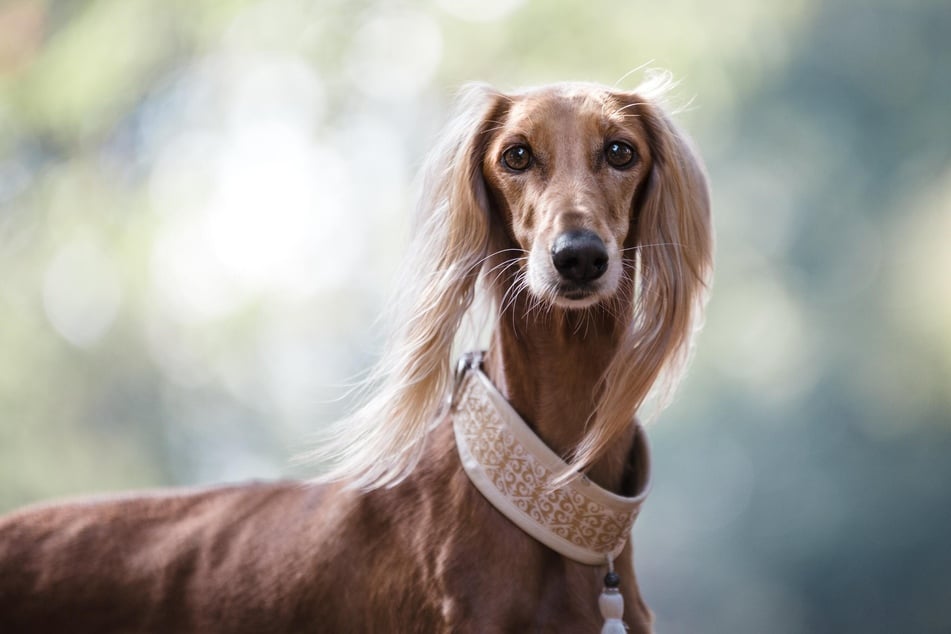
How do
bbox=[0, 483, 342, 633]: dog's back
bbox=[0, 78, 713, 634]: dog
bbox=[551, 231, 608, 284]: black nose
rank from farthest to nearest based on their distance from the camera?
1. bbox=[0, 483, 342, 633]: dog's back
2. bbox=[0, 78, 713, 634]: dog
3. bbox=[551, 231, 608, 284]: black nose

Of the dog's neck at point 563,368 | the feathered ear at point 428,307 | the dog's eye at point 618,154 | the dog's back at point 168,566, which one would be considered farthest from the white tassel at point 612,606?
the dog's eye at point 618,154

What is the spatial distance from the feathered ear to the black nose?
22 cm

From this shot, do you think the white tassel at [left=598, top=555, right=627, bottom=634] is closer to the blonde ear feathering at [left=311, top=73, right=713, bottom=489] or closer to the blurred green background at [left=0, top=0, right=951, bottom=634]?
the blonde ear feathering at [left=311, top=73, right=713, bottom=489]

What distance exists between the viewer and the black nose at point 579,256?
1281mm

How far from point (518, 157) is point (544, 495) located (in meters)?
0.51

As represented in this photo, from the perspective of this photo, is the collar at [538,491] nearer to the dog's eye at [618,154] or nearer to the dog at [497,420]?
the dog at [497,420]

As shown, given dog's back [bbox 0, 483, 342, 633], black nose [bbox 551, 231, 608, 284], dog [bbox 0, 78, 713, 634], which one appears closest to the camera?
black nose [bbox 551, 231, 608, 284]

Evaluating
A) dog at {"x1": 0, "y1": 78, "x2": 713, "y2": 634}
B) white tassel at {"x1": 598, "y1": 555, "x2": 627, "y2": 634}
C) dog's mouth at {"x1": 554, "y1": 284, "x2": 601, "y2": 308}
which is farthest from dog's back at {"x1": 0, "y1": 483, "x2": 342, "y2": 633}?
dog's mouth at {"x1": 554, "y1": 284, "x2": 601, "y2": 308}

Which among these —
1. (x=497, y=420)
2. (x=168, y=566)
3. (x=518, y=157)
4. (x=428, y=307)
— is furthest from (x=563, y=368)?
(x=168, y=566)

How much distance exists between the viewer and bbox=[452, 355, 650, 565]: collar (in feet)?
4.59

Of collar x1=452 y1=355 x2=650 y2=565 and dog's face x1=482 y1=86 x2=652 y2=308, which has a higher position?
dog's face x1=482 y1=86 x2=652 y2=308

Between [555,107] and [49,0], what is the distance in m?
2.86

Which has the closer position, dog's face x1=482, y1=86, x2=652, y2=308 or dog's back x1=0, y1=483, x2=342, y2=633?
dog's face x1=482, y1=86, x2=652, y2=308

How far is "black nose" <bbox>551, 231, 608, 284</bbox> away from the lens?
1.28 meters
